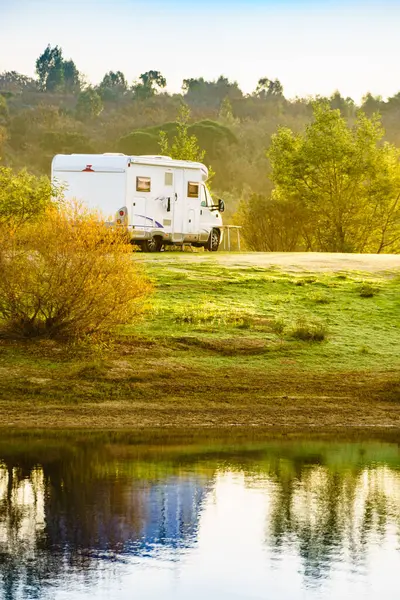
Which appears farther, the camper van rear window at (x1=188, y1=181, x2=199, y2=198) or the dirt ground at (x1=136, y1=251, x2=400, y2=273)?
the camper van rear window at (x1=188, y1=181, x2=199, y2=198)

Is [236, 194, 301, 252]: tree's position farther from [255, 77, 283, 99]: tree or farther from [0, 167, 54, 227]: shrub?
[255, 77, 283, 99]: tree

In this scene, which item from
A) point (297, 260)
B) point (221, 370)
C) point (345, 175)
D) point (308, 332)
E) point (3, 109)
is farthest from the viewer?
point (3, 109)

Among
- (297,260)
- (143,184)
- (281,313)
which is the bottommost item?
(281,313)

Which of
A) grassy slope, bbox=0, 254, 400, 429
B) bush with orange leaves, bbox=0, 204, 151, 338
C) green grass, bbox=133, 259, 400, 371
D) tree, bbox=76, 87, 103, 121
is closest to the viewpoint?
grassy slope, bbox=0, 254, 400, 429

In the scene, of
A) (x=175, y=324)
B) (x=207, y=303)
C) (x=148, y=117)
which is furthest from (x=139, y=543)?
(x=148, y=117)

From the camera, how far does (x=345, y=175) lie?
49.7m

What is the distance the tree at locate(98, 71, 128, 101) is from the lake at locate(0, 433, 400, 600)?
122723 millimetres

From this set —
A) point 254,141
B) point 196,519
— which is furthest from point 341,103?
point 196,519

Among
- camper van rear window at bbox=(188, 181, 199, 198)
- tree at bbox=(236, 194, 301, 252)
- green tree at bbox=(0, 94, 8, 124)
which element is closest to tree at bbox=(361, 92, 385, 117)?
green tree at bbox=(0, 94, 8, 124)

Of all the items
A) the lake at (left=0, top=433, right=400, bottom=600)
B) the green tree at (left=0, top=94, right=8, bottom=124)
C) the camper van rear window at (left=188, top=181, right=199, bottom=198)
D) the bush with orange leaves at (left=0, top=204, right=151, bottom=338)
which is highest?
the green tree at (left=0, top=94, right=8, bottom=124)

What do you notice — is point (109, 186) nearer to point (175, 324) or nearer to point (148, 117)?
point (175, 324)

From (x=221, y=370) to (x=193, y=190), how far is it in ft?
56.0

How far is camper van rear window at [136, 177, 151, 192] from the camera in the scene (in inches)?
1331

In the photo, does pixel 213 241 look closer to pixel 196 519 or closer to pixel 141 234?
pixel 141 234
